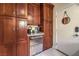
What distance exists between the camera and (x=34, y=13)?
1506 mm

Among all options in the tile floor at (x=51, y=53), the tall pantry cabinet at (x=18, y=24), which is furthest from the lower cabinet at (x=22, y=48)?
the tile floor at (x=51, y=53)

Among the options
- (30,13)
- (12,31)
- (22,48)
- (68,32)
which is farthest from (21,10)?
(68,32)

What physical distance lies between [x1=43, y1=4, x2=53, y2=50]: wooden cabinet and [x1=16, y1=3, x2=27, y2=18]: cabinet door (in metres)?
0.20

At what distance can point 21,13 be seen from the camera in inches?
57.9

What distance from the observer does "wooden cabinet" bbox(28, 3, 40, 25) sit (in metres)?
1.49

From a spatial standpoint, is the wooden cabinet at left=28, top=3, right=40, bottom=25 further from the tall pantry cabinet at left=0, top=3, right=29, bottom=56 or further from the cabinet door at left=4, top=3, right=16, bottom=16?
the cabinet door at left=4, top=3, right=16, bottom=16

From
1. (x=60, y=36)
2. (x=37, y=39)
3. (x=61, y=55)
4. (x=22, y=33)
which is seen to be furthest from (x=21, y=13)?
(x=61, y=55)

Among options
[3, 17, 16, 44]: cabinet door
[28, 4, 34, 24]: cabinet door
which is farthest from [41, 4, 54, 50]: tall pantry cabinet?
[3, 17, 16, 44]: cabinet door

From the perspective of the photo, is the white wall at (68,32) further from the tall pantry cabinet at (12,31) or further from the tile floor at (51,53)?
the tall pantry cabinet at (12,31)

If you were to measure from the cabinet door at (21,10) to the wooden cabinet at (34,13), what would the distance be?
4cm

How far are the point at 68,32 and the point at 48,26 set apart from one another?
212 mm

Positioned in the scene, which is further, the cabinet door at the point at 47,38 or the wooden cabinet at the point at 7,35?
the cabinet door at the point at 47,38

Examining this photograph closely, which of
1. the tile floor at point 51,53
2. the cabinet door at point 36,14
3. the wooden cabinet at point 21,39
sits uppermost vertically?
the cabinet door at point 36,14

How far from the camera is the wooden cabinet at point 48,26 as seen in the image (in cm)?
151
